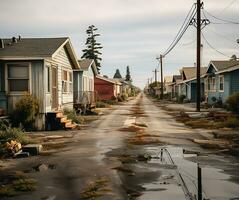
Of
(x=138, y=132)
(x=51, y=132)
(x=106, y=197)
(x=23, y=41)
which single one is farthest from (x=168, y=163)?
(x=23, y=41)

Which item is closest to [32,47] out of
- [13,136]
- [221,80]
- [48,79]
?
[48,79]

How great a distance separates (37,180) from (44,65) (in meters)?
11.0

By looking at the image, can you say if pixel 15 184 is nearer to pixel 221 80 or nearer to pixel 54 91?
pixel 54 91

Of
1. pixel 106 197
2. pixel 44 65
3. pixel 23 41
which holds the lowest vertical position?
pixel 106 197

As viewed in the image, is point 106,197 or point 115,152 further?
point 115,152

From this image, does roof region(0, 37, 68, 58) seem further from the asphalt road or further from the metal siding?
the asphalt road

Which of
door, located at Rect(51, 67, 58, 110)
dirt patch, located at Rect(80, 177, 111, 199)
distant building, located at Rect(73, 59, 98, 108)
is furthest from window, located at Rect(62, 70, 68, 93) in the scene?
dirt patch, located at Rect(80, 177, 111, 199)

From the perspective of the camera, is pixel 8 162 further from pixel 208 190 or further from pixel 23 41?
pixel 23 41

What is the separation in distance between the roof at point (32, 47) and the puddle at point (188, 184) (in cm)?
1051

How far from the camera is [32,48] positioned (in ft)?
64.7

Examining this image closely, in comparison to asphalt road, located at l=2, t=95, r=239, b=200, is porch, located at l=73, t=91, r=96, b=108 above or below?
above

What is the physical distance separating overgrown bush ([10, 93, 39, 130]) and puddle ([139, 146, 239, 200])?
30.7ft

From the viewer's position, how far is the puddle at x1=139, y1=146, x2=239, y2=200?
22.8 feet

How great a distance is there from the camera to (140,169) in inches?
366
